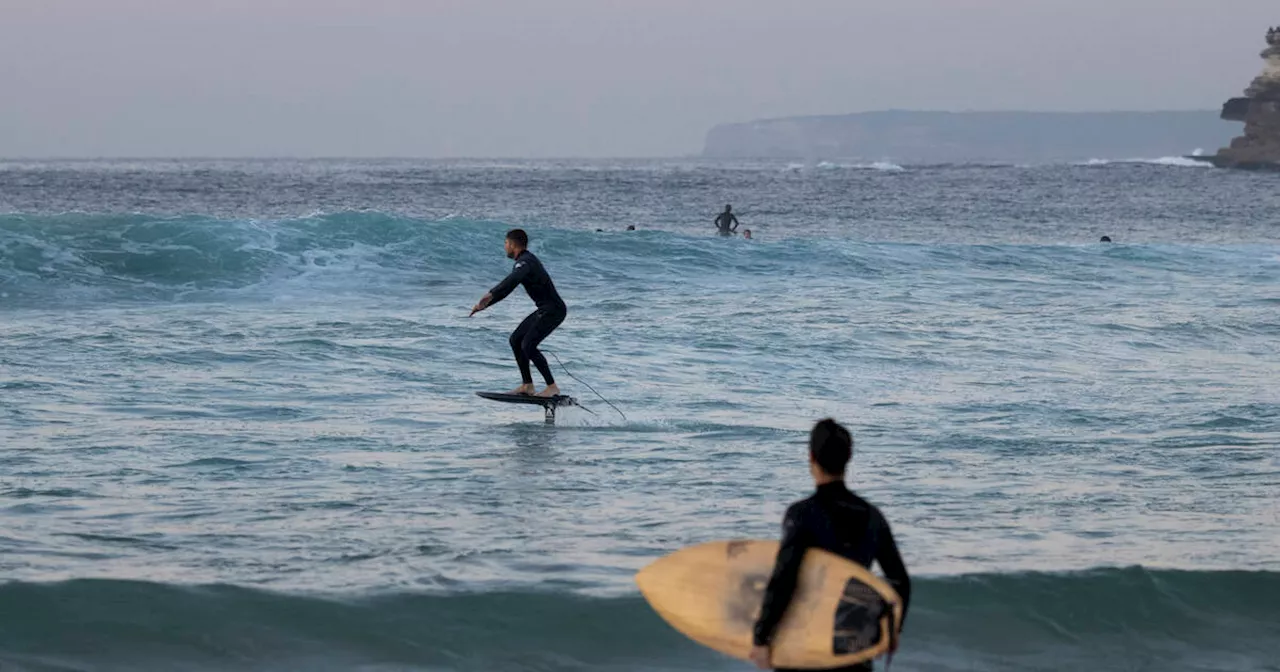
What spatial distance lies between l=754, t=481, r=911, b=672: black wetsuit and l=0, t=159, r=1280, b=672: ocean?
8.03 feet

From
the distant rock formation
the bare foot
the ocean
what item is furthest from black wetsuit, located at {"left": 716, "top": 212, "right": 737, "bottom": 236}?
the distant rock formation

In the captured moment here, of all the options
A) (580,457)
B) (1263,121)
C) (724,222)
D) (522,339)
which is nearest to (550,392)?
(522,339)

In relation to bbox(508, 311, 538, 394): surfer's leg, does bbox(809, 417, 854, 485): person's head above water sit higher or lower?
higher

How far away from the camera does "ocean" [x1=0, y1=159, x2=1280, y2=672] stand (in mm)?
6988

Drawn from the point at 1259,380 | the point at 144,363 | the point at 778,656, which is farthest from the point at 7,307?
the point at 778,656

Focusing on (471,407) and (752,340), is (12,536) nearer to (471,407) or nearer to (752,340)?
(471,407)

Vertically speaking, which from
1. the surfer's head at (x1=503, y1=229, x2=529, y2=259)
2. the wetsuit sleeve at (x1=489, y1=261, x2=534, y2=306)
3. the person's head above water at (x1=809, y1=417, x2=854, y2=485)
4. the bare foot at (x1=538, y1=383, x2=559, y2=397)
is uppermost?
the surfer's head at (x1=503, y1=229, x2=529, y2=259)

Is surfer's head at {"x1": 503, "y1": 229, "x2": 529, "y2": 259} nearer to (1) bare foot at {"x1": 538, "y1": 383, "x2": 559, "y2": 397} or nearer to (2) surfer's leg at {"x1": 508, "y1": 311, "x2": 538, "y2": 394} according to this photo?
(2) surfer's leg at {"x1": 508, "y1": 311, "x2": 538, "y2": 394}

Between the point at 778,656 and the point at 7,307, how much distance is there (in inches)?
774

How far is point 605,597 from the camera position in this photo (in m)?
7.14

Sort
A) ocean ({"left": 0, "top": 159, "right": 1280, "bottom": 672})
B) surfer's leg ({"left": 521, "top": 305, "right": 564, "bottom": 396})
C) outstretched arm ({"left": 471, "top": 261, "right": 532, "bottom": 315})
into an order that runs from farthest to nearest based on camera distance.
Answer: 1. surfer's leg ({"left": 521, "top": 305, "right": 564, "bottom": 396})
2. outstretched arm ({"left": 471, "top": 261, "right": 532, "bottom": 315})
3. ocean ({"left": 0, "top": 159, "right": 1280, "bottom": 672})

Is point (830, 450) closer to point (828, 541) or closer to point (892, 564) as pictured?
point (828, 541)

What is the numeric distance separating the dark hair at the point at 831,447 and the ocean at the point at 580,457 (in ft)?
8.72

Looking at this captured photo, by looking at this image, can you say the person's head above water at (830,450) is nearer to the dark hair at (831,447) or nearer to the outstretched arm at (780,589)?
the dark hair at (831,447)
